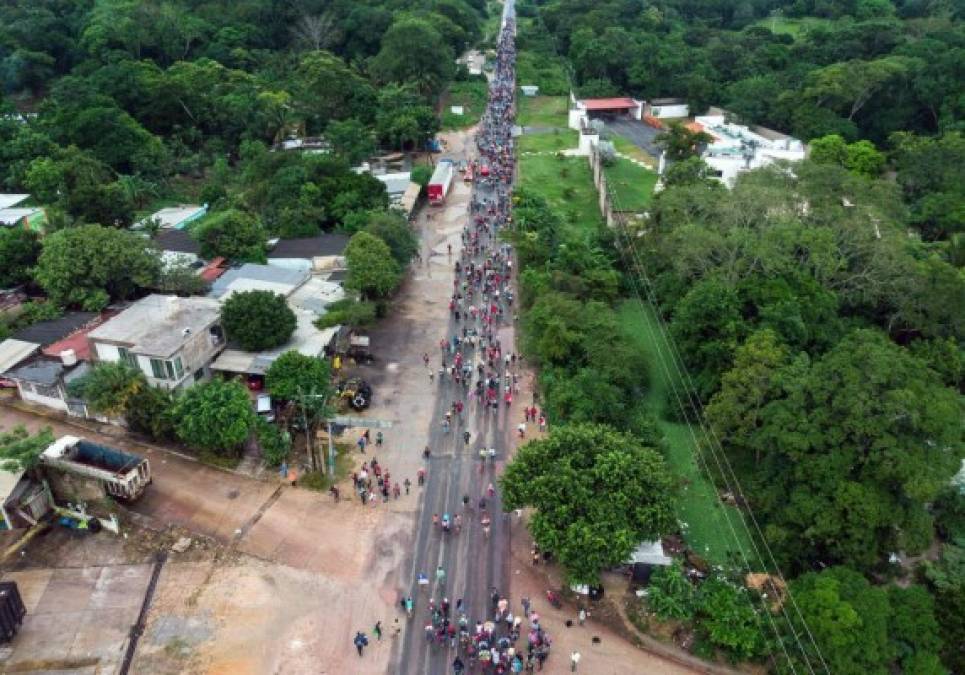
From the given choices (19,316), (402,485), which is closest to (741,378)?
(402,485)

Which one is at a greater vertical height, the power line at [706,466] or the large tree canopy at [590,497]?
the large tree canopy at [590,497]

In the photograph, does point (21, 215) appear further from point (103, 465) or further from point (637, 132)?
point (637, 132)

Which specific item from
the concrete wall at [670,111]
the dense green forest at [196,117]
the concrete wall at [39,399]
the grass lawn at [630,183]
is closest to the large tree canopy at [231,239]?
the dense green forest at [196,117]

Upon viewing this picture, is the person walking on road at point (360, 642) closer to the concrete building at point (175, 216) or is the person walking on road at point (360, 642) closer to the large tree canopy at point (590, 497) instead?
the large tree canopy at point (590, 497)

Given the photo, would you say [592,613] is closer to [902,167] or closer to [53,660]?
[53,660]

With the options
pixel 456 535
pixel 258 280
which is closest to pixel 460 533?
pixel 456 535
